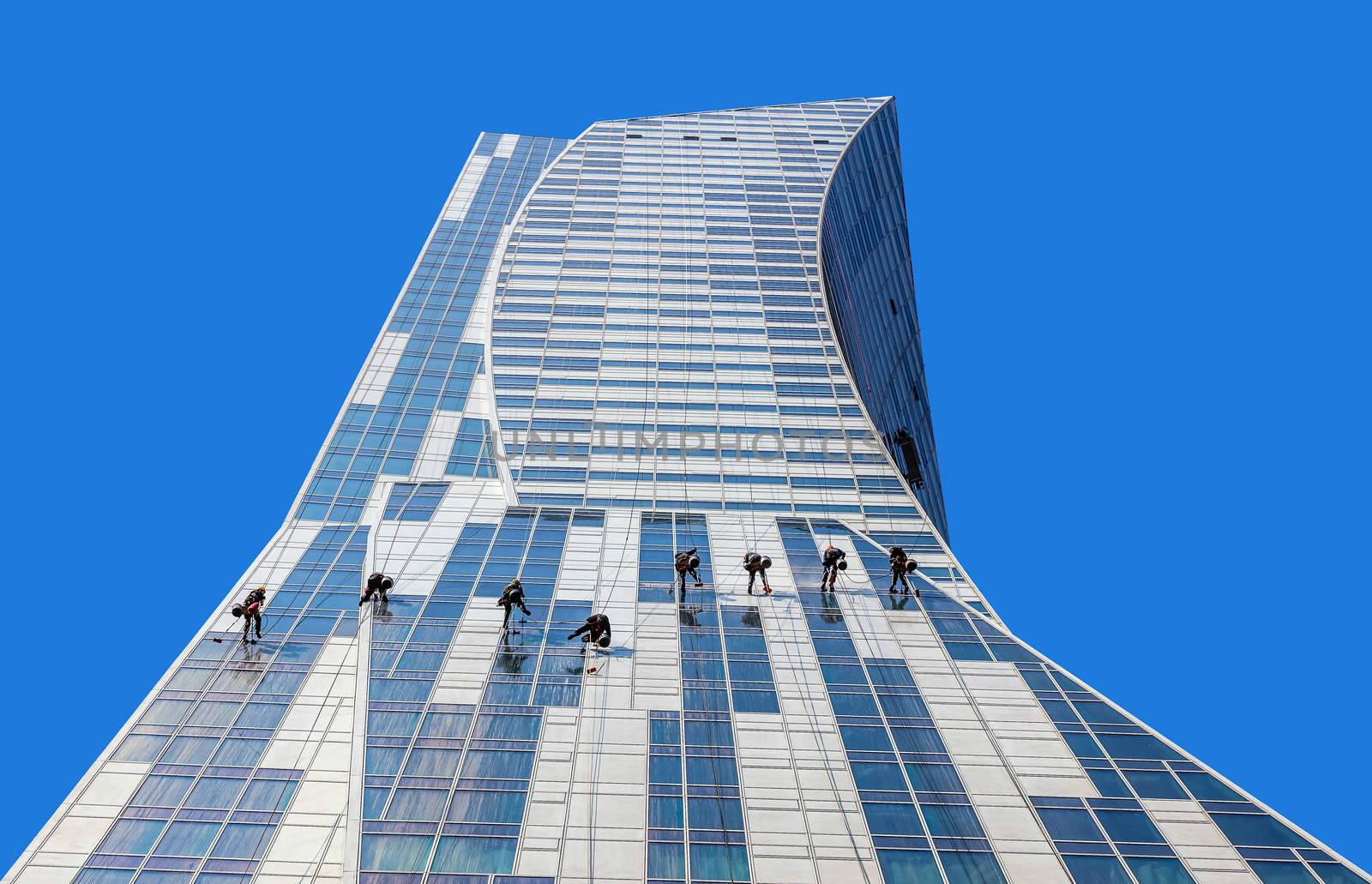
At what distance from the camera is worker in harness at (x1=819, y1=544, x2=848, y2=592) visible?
56.0 meters

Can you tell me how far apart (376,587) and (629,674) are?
14.4 metres

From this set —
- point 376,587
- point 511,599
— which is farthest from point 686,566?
point 376,587

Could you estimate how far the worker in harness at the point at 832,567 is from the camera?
55969 millimetres

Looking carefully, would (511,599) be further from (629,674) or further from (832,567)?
(832,567)

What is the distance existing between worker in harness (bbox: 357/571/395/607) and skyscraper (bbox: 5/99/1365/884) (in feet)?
2.75

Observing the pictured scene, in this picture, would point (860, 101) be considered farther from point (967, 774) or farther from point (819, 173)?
point (967, 774)

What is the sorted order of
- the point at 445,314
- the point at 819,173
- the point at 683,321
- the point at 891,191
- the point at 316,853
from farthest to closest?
the point at 891,191 < the point at 819,173 < the point at 445,314 < the point at 683,321 < the point at 316,853

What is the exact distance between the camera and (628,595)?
179 feet

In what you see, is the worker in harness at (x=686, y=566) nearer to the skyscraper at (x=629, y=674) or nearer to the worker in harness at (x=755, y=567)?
the skyscraper at (x=629, y=674)

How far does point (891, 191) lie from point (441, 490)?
84.8 meters

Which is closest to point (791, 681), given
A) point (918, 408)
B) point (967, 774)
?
point (967, 774)

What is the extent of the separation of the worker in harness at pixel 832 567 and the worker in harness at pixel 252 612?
2880 centimetres

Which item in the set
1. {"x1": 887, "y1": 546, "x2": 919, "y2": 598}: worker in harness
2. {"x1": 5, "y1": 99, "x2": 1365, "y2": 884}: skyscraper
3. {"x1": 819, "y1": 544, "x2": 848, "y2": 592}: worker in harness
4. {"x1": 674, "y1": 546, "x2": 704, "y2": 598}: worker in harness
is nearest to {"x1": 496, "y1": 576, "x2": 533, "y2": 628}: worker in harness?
{"x1": 5, "y1": 99, "x2": 1365, "y2": 884}: skyscraper

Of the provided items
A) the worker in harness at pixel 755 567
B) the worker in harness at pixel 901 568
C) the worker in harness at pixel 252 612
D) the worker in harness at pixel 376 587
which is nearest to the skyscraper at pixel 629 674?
the worker in harness at pixel 755 567
